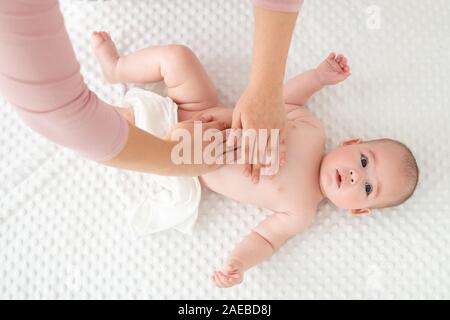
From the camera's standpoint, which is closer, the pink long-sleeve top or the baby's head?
the pink long-sleeve top

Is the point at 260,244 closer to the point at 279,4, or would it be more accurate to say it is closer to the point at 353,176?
the point at 353,176

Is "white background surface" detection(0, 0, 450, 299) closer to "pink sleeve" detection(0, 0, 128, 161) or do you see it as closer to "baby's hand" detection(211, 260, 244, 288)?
"baby's hand" detection(211, 260, 244, 288)

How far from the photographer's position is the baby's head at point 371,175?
1009 mm

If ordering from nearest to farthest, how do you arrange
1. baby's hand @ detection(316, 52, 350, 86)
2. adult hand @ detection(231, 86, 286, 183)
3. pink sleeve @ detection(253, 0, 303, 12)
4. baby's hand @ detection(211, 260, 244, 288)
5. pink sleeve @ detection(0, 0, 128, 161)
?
1. pink sleeve @ detection(0, 0, 128, 161)
2. pink sleeve @ detection(253, 0, 303, 12)
3. adult hand @ detection(231, 86, 286, 183)
4. baby's hand @ detection(211, 260, 244, 288)
5. baby's hand @ detection(316, 52, 350, 86)

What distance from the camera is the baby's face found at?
39.8 inches

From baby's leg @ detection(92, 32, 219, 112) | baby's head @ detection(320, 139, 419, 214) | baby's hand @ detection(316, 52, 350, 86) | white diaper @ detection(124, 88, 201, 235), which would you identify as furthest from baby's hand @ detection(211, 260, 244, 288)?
baby's hand @ detection(316, 52, 350, 86)

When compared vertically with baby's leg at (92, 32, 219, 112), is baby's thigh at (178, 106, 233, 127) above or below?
below

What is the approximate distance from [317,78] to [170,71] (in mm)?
324

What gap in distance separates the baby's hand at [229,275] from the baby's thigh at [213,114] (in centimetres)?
28

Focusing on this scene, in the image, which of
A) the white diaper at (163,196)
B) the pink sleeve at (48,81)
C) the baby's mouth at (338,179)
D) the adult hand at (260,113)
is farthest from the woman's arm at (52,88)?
the baby's mouth at (338,179)

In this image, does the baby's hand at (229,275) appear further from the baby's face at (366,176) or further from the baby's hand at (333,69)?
the baby's hand at (333,69)

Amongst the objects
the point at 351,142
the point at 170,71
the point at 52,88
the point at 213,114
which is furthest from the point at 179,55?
the point at 52,88

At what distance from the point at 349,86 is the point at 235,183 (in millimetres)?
382
